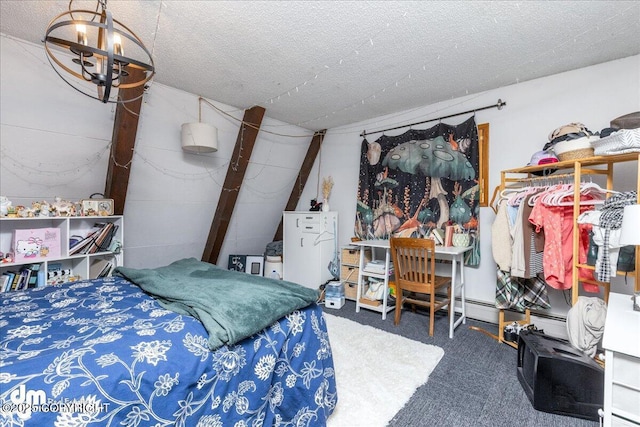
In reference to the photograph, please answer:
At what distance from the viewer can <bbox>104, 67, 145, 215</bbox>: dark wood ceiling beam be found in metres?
2.42

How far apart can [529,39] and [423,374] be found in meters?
2.55

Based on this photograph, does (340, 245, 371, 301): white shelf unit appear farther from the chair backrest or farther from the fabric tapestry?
the chair backrest

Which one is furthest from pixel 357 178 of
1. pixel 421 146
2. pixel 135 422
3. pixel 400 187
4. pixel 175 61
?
pixel 135 422

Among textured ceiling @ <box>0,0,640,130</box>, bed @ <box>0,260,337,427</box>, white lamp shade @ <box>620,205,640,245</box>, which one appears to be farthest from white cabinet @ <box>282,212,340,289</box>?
white lamp shade @ <box>620,205,640,245</box>

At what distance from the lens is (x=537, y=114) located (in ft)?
9.05

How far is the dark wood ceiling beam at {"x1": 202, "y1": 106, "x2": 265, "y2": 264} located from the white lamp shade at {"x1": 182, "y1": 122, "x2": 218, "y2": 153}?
568 mm

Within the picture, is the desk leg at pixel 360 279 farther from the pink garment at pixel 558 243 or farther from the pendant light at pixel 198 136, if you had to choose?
the pendant light at pixel 198 136

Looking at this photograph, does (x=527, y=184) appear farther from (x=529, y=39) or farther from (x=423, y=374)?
(x=423, y=374)

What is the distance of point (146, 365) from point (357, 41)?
2.23 meters

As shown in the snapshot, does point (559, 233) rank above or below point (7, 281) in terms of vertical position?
above

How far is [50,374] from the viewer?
0.87m

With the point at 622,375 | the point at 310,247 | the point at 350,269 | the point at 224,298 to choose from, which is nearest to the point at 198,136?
the point at 224,298

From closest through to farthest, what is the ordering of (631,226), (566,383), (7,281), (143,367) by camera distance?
(143,367) < (631,226) < (566,383) < (7,281)

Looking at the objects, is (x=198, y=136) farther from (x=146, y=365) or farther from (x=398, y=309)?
(x=398, y=309)
